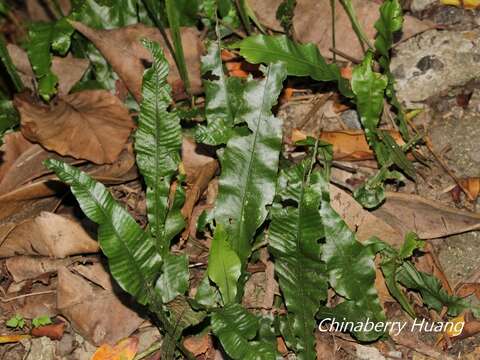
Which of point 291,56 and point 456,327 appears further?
point 291,56

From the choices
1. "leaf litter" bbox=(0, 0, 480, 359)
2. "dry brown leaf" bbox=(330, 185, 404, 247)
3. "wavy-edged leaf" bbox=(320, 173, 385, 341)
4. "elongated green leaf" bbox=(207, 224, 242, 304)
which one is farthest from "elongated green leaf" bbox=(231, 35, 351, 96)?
"elongated green leaf" bbox=(207, 224, 242, 304)

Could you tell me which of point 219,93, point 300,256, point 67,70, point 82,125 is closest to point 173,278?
point 300,256

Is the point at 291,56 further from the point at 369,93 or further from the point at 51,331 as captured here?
the point at 51,331

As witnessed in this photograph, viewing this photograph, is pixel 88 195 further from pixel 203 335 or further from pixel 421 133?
pixel 421 133

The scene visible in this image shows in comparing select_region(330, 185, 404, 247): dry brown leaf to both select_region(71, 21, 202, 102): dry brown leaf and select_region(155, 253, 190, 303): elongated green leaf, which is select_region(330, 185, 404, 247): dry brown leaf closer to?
select_region(155, 253, 190, 303): elongated green leaf

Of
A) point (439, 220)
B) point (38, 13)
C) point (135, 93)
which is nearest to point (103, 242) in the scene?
point (135, 93)
